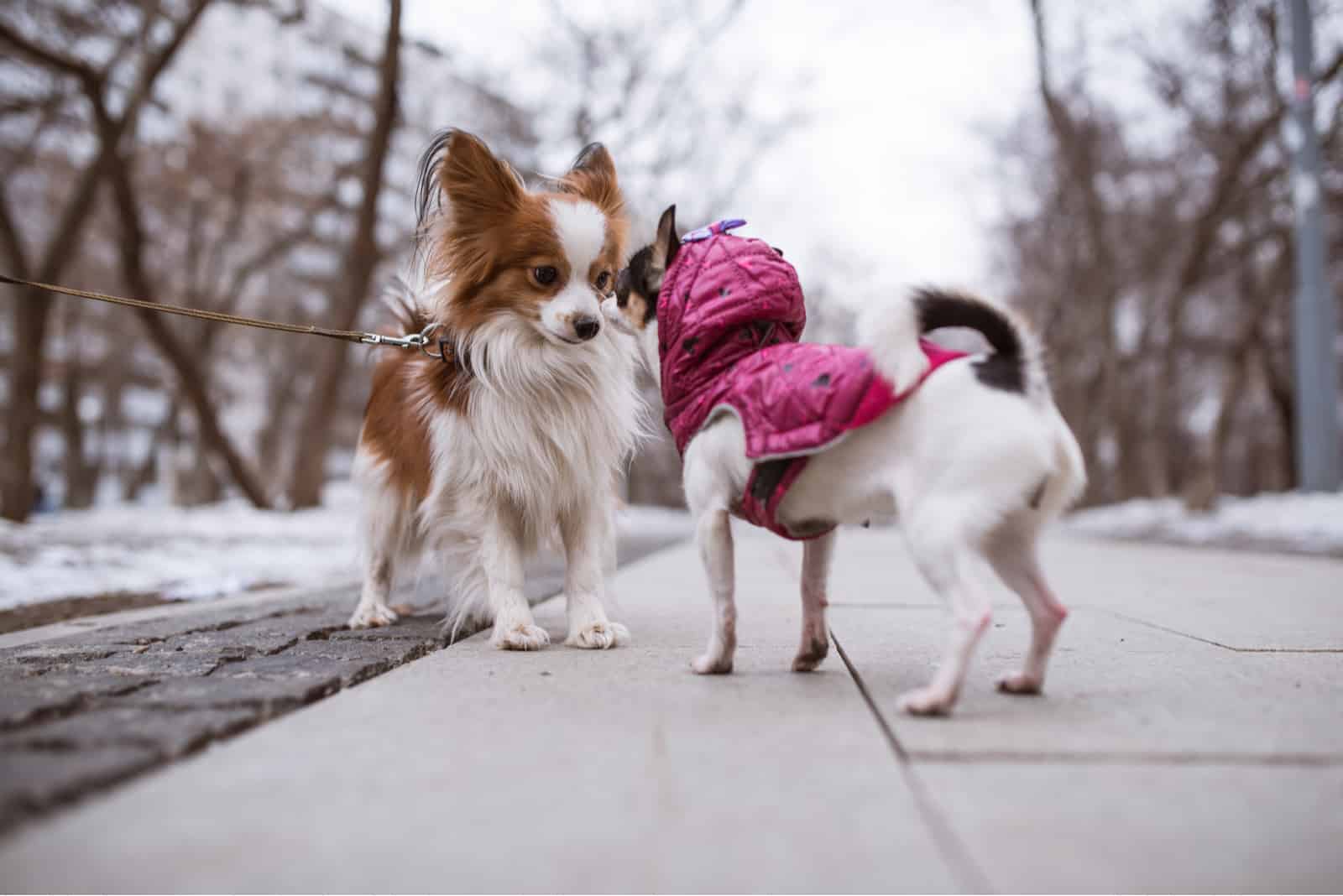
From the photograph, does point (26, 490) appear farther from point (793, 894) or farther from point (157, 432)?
point (157, 432)

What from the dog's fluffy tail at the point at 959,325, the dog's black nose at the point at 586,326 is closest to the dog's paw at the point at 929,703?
the dog's fluffy tail at the point at 959,325

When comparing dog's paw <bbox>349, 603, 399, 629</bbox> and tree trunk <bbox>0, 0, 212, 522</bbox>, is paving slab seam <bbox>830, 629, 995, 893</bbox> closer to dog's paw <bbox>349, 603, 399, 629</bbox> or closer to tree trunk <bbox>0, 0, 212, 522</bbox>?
dog's paw <bbox>349, 603, 399, 629</bbox>

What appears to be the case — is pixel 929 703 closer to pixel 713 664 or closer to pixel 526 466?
pixel 713 664

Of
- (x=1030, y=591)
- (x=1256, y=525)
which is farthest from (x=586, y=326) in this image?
(x=1256, y=525)

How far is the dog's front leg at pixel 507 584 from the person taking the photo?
3.38 meters

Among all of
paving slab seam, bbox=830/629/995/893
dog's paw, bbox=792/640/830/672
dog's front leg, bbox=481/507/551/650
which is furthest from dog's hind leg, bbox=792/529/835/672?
dog's front leg, bbox=481/507/551/650

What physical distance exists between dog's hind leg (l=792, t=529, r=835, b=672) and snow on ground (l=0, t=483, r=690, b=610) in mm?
1488

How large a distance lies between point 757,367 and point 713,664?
901 mm

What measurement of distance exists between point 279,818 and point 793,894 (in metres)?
0.89

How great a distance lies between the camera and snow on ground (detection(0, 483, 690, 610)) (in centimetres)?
542

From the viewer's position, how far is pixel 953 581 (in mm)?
2141

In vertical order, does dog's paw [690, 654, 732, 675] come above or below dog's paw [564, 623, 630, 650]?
above

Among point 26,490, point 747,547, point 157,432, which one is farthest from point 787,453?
point 157,432

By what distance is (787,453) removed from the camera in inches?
94.9
